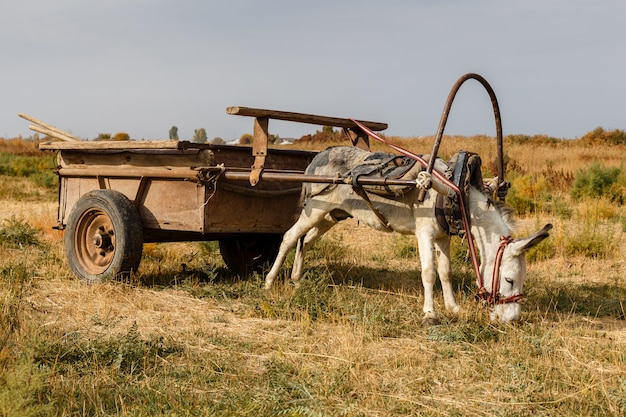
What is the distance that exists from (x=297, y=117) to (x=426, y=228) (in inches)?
70.8

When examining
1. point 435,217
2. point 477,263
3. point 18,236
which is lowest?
point 18,236

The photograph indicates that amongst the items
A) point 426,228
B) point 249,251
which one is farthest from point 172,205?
point 426,228

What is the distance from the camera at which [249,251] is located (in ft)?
29.3

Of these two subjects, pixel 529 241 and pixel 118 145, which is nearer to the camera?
pixel 529 241

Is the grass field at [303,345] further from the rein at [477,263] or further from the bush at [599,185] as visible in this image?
the bush at [599,185]

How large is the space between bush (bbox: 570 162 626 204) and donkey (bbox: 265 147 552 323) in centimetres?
936

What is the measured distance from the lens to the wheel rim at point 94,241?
A: 7836 millimetres

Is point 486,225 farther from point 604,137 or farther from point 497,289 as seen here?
point 604,137

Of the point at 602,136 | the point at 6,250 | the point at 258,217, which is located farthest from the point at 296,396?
the point at 602,136

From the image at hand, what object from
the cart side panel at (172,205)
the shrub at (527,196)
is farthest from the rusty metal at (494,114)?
the shrub at (527,196)

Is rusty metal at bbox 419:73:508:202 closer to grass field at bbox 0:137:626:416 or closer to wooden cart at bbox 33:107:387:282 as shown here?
grass field at bbox 0:137:626:416

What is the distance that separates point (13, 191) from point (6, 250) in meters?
7.99

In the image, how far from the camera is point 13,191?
57.1 ft

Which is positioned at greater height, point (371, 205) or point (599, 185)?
point (599, 185)
